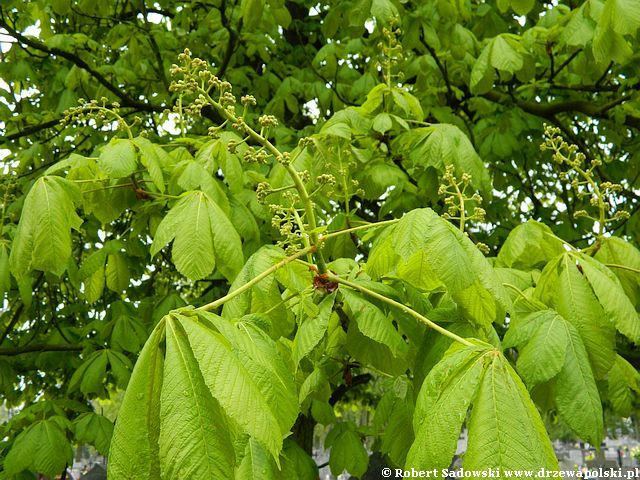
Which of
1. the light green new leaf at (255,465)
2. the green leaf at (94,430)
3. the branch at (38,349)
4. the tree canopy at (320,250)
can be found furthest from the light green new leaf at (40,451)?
the light green new leaf at (255,465)

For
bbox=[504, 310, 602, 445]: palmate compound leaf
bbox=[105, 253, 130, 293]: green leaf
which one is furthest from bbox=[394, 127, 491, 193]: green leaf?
bbox=[105, 253, 130, 293]: green leaf

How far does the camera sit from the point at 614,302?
162cm

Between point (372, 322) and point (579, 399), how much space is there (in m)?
0.49

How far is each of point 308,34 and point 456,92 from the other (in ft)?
5.57

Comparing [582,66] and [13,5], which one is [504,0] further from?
[13,5]

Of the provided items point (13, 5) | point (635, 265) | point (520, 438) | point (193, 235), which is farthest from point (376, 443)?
point (13, 5)

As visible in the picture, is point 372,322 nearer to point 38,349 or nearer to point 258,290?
point 258,290

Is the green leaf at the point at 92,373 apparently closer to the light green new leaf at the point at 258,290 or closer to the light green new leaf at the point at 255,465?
the light green new leaf at the point at 258,290

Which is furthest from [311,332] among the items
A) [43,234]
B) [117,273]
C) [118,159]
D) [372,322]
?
[117,273]

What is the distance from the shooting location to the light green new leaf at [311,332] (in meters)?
1.40

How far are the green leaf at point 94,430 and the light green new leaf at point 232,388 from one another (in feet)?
8.35

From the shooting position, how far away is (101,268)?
309 centimetres

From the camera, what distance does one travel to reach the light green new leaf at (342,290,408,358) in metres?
1.39

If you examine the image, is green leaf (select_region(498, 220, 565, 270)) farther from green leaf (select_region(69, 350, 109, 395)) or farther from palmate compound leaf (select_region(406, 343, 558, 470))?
green leaf (select_region(69, 350, 109, 395))
